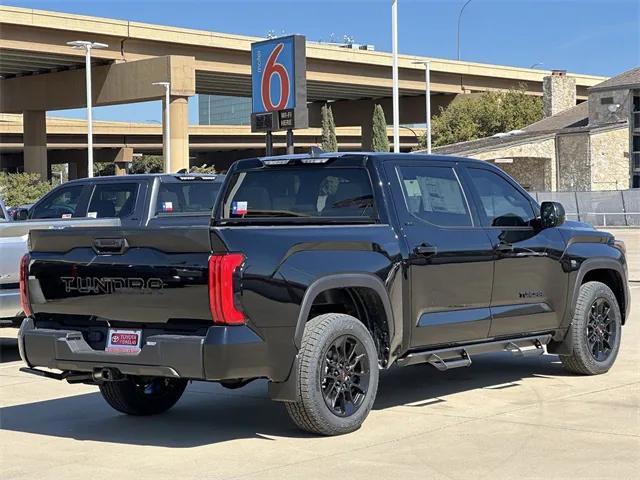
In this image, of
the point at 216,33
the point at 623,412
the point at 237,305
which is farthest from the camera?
the point at 216,33

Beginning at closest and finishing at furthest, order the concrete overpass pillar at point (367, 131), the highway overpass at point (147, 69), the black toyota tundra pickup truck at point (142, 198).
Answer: the black toyota tundra pickup truck at point (142, 198) < the highway overpass at point (147, 69) < the concrete overpass pillar at point (367, 131)

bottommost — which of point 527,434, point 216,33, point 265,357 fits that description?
point 527,434

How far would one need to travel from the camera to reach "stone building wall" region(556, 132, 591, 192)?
210ft

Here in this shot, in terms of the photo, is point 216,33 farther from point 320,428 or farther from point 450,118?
point 320,428

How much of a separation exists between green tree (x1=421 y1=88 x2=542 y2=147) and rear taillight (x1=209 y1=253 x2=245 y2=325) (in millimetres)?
79196

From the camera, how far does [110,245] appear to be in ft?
26.0

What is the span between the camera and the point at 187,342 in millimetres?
7430

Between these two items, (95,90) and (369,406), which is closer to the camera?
(369,406)

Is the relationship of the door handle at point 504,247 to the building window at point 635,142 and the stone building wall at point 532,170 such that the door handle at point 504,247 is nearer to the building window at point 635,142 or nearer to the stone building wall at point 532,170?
the building window at point 635,142

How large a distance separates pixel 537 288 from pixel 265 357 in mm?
3222

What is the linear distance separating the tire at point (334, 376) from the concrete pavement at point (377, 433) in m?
0.15

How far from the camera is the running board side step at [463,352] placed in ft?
28.7

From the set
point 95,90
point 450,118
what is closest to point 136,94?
point 95,90

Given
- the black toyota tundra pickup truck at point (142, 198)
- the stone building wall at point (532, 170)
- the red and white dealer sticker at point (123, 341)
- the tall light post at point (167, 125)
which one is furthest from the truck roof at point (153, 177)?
the stone building wall at point (532, 170)
